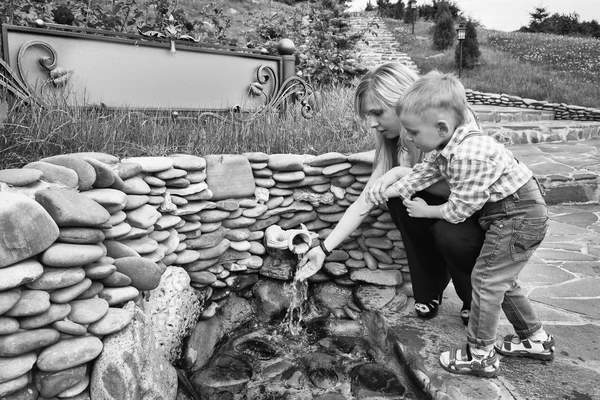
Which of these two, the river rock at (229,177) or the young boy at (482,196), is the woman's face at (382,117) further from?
the river rock at (229,177)

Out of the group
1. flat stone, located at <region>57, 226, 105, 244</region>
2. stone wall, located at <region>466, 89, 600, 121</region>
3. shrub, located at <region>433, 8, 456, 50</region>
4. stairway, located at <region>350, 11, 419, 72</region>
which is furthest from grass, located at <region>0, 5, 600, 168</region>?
shrub, located at <region>433, 8, 456, 50</region>

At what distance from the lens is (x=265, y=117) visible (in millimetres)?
3504

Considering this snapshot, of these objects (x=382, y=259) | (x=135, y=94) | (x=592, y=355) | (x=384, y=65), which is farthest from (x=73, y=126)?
(x=592, y=355)

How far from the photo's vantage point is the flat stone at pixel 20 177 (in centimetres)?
183

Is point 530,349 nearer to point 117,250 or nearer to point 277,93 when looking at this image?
point 117,250

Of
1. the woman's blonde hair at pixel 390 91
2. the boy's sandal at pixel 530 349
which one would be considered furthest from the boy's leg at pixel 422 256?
the boy's sandal at pixel 530 349

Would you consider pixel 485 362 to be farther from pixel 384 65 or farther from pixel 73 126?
pixel 73 126

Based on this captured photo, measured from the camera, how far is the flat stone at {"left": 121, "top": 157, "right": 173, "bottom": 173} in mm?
2383

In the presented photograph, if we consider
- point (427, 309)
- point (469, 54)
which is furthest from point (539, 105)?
point (427, 309)

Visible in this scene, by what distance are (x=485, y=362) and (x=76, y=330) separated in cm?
150

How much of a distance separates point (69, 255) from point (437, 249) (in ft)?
5.18

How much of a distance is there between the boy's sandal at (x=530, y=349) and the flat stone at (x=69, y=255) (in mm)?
1679

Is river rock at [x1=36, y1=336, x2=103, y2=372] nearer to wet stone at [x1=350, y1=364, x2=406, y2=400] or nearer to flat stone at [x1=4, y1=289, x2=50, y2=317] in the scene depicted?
flat stone at [x1=4, y1=289, x2=50, y2=317]

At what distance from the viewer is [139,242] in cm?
227
